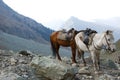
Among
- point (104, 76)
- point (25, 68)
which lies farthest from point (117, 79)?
point (25, 68)

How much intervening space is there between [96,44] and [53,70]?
121 inches

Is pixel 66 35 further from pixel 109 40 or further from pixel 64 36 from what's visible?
pixel 109 40

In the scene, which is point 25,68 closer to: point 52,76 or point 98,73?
point 52,76

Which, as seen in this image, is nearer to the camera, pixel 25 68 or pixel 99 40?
pixel 25 68

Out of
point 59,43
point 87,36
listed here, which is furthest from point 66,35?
point 87,36

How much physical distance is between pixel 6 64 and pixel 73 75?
3.26 meters

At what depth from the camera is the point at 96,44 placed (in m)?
14.5

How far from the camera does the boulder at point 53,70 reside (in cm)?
1205

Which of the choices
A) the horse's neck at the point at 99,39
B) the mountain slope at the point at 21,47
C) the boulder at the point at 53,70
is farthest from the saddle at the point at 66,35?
the mountain slope at the point at 21,47

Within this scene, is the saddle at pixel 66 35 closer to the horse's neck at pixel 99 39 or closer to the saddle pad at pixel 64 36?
the saddle pad at pixel 64 36

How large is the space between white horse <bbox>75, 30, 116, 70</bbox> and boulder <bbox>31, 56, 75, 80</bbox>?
7.63ft

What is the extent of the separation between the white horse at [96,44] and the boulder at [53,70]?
2326mm

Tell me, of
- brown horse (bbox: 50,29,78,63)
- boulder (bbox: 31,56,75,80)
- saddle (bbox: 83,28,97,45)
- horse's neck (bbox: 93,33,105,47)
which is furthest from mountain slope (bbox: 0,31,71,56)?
boulder (bbox: 31,56,75,80)

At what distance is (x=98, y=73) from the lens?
45.9ft
